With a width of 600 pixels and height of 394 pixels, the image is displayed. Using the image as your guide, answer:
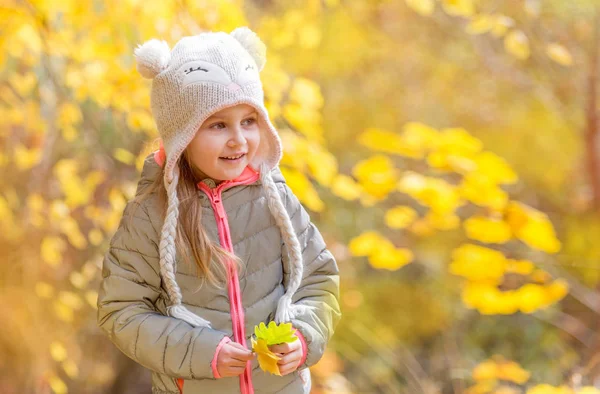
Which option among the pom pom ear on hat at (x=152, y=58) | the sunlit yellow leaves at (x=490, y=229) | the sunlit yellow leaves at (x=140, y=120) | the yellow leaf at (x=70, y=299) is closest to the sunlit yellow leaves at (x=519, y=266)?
the sunlit yellow leaves at (x=490, y=229)

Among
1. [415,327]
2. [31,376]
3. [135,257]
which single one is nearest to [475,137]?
[415,327]

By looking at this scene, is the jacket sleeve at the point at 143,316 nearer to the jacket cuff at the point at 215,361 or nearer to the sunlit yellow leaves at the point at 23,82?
the jacket cuff at the point at 215,361

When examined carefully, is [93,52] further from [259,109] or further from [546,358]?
[546,358]

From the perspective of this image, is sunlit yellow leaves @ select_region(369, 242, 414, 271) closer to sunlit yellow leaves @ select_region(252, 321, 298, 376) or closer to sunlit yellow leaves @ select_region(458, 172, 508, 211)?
sunlit yellow leaves @ select_region(458, 172, 508, 211)

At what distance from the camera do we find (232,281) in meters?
1.41

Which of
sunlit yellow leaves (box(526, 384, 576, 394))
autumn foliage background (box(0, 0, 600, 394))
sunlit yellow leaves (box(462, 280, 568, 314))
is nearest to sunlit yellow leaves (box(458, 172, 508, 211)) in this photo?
autumn foliage background (box(0, 0, 600, 394))

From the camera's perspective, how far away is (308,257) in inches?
59.3

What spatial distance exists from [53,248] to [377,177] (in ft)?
4.51

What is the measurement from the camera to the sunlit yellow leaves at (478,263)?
3232 mm

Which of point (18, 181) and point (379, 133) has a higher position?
point (18, 181)

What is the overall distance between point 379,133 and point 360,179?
30cm

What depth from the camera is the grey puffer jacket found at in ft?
4.50

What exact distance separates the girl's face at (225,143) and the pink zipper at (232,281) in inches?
1.2

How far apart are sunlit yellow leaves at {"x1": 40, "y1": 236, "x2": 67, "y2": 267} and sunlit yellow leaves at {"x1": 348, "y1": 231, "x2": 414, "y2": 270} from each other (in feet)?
4.18
